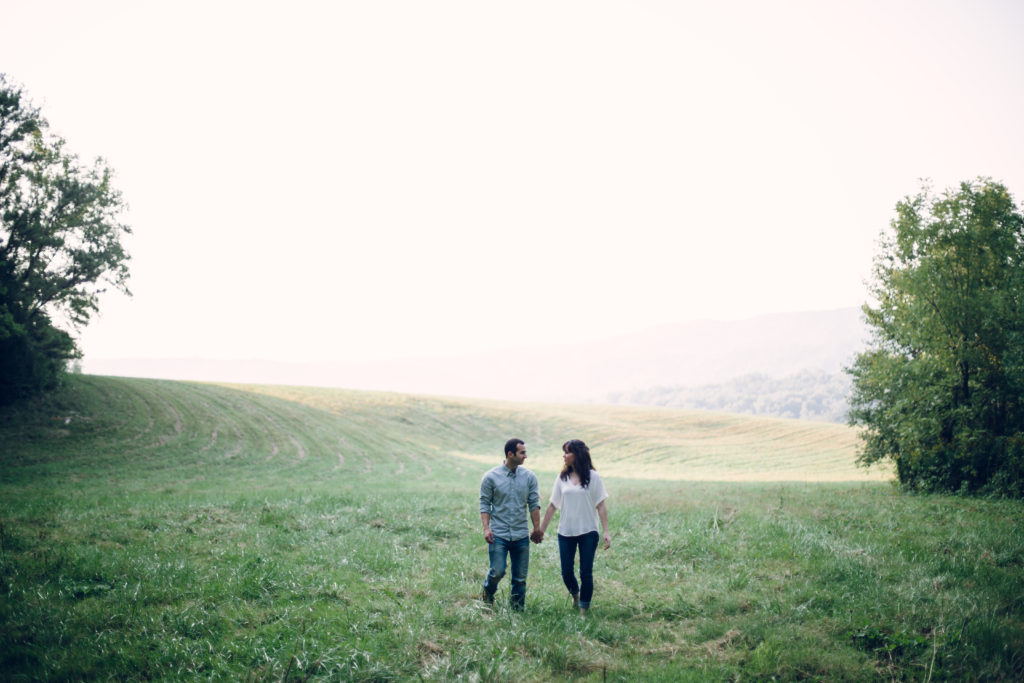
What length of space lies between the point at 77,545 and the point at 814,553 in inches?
575

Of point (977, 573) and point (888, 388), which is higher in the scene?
point (888, 388)

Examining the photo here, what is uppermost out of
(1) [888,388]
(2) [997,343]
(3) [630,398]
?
(2) [997,343]

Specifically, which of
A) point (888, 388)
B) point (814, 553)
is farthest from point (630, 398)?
point (814, 553)

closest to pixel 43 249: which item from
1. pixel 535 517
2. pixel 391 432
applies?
pixel 391 432

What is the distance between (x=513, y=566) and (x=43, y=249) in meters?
38.5

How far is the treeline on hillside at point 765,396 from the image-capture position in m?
134

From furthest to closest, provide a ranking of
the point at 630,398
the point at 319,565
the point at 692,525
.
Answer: the point at 630,398, the point at 692,525, the point at 319,565

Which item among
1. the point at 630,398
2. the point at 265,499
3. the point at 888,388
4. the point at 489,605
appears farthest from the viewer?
the point at 630,398

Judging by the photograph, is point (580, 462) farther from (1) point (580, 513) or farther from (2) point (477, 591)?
(2) point (477, 591)

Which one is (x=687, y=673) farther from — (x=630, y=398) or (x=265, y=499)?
(x=630, y=398)

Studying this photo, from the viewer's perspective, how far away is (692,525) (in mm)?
13906

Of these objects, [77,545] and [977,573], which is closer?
[977,573]

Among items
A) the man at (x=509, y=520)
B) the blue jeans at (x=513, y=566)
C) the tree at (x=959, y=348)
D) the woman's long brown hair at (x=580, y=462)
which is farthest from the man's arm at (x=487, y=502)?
the tree at (x=959, y=348)

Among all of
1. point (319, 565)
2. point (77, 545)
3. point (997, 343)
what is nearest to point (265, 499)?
point (77, 545)
